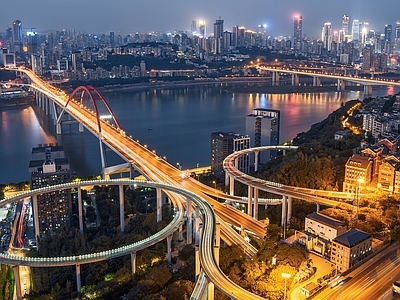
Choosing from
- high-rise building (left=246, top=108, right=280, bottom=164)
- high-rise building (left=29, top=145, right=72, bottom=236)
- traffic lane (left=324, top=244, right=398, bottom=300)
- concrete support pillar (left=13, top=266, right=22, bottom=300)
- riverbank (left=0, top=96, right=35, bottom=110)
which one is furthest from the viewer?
riverbank (left=0, top=96, right=35, bottom=110)

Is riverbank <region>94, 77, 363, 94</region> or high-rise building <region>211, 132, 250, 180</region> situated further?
riverbank <region>94, 77, 363, 94</region>

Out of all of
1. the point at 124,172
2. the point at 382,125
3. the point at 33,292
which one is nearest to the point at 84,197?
the point at 124,172

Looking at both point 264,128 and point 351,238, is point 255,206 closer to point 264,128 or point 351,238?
point 351,238

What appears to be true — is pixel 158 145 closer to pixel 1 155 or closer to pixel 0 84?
pixel 1 155

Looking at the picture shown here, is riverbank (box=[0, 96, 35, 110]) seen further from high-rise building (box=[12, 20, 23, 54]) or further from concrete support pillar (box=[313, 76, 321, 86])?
high-rise building (box=[12, 20, 23, 54])

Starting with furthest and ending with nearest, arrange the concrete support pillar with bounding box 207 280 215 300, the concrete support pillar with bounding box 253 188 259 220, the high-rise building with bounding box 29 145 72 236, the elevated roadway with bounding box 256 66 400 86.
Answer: the elevated roadway with bounding box 256 66 400 86 < the high-rise building with bounding box 29 145 72 236 < the concrete support pillar with bounding box 253 188 259 220 < the concrete support pillar with bounding box 207 280 215 300

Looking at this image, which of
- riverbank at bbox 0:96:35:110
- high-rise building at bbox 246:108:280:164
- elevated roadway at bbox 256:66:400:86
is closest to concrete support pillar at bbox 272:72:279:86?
elevated roadway at bbox 256:66:400:86

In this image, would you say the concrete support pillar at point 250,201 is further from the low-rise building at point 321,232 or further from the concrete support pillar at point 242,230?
the low-rise building at point 321,232
